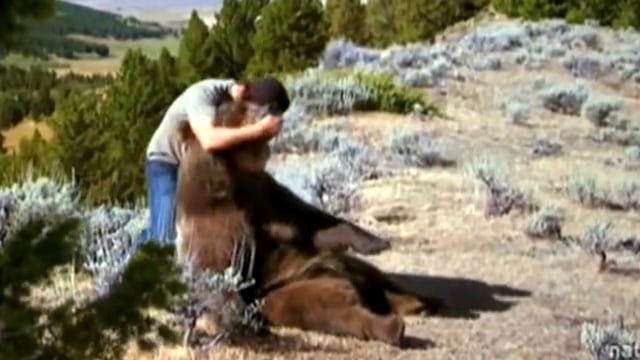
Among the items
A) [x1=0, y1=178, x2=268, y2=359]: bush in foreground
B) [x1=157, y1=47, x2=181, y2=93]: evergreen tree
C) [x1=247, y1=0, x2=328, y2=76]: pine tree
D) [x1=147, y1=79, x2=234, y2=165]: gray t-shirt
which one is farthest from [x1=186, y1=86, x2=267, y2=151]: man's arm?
[x1=247, y1=0, x2=328, y2=76]: pine tree

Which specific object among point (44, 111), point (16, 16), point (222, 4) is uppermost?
point (16, 16)

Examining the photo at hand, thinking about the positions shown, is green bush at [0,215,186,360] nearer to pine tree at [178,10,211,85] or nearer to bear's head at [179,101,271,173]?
bear's head at [179,101,271,173]

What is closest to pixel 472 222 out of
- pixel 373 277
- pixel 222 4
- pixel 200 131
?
pixel 373 277

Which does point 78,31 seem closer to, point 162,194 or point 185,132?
point 162,194

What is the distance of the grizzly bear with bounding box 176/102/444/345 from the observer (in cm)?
754

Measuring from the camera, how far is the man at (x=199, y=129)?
7461 millimetres

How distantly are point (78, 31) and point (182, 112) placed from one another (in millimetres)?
28835

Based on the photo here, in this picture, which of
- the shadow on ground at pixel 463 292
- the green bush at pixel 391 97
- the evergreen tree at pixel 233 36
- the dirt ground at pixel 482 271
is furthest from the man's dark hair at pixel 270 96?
the evergreen tree at pixel 233 36

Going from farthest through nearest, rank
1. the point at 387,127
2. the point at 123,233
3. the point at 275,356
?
the point at 387,127
the point at 123,233
the point at 275,356

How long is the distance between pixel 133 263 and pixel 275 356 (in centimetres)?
318

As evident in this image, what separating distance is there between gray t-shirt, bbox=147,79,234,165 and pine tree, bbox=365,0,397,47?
3424 centimetres

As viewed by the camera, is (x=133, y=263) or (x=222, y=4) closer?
(x=133, y=263)

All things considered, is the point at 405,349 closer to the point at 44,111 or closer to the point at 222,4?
the point at 222,4

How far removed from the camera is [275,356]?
736 centimetres
